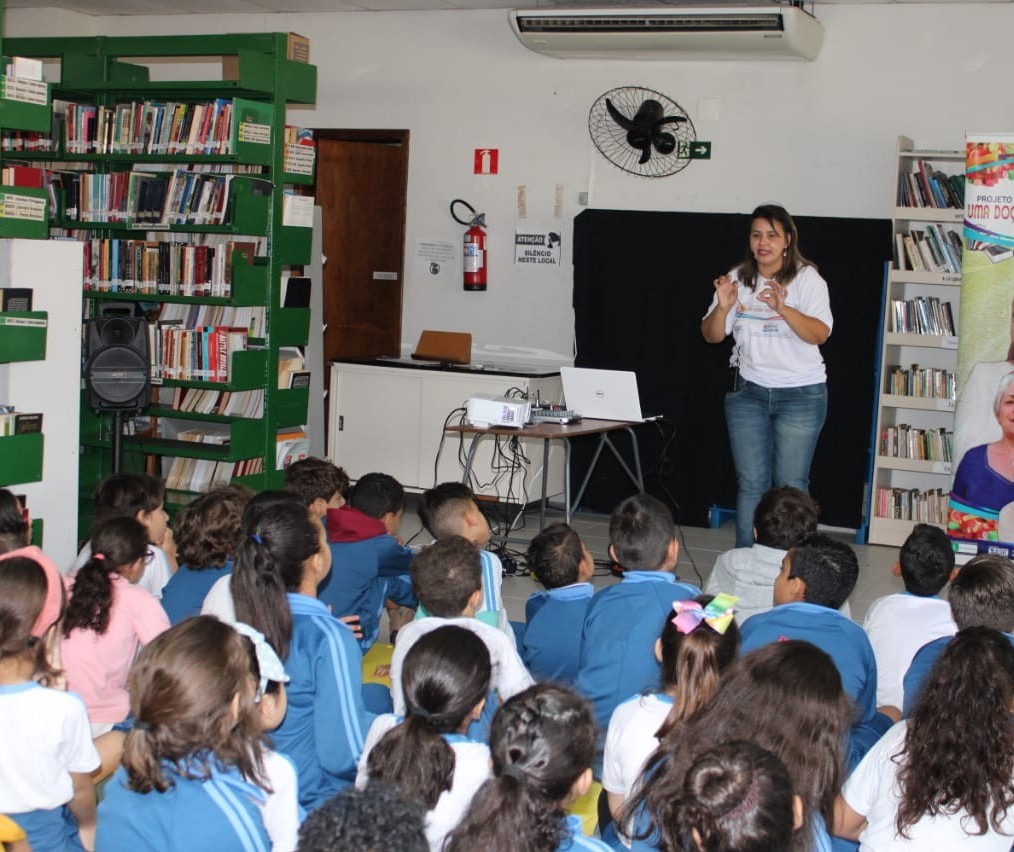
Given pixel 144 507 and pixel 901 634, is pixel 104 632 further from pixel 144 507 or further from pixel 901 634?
pixel 901 634

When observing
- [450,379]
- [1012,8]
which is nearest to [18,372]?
[450,379]

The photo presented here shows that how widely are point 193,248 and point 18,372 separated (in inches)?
55.4

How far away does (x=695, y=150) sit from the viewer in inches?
291

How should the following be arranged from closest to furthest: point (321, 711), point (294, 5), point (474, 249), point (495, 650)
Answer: point (321, 711) < point (495, 650) < point (474, 249) < point (294, 5)

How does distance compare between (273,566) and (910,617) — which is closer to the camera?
(273,566)

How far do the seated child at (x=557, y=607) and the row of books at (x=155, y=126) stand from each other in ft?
10.6

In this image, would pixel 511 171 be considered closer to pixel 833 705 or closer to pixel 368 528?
pixel 368 528

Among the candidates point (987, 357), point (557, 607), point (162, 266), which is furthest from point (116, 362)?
point (987, 357)

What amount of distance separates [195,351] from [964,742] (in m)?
4.79

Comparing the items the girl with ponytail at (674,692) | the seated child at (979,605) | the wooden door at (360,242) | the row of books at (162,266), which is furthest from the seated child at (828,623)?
the wooden door at (360,242)

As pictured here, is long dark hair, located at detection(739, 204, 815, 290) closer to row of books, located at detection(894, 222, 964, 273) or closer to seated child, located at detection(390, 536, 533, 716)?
row of books, located at detection(894, 222, 964, 273)

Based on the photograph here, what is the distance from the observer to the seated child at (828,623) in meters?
2.92

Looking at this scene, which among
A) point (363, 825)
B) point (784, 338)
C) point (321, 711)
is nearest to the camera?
point (363, 825)

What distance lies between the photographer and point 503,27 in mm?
7695
